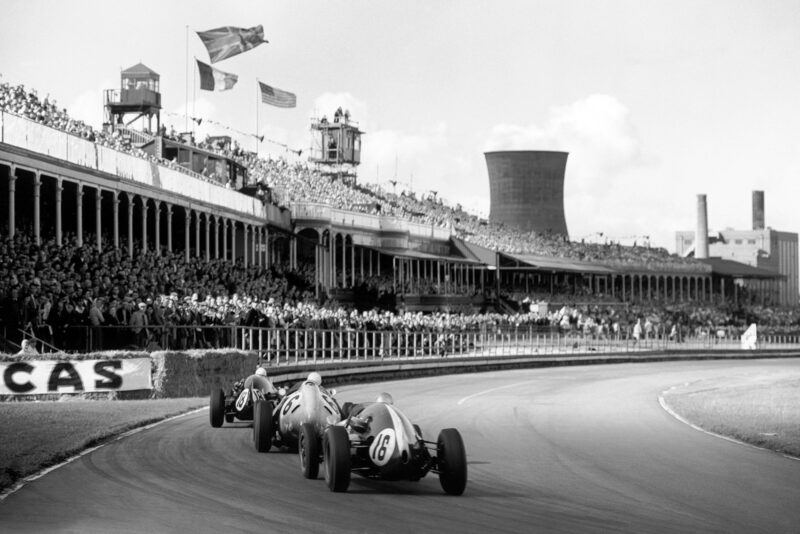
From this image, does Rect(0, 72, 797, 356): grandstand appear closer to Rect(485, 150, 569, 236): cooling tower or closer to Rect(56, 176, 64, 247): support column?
Rect(56, 176, 64, 247): support column

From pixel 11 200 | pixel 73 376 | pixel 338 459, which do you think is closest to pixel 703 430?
pixel 338 459

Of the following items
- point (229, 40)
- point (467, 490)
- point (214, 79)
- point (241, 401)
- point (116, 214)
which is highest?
point (229, 40)

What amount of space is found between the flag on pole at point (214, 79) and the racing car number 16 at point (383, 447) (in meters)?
39.9

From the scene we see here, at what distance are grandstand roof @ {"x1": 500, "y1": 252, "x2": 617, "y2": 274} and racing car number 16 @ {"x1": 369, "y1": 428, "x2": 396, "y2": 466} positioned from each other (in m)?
69.9

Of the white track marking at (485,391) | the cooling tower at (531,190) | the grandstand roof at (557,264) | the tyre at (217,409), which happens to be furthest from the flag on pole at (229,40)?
the cooling tower at (531,190)

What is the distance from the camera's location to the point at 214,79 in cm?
5147

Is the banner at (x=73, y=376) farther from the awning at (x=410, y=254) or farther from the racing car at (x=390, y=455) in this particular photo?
the awning at (x=410, y=254)

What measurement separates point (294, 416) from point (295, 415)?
0.03 metres

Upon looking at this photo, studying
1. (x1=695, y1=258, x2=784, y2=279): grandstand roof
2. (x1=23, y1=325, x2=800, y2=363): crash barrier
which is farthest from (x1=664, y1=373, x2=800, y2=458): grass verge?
(x1=695, y1=258, x2=784, y2=279): grandstand roof

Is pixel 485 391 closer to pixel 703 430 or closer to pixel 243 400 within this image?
pixel 703 430

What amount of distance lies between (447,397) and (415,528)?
18.9 meters

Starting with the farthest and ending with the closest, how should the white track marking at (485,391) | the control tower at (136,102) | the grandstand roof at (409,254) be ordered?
1. the control tower at (136,102)
2. the grandstand roof at (409,254)
3. the white track marking at (485,391)

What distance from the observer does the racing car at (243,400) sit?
1889cm

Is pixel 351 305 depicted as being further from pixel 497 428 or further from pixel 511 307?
pixel 497 428
